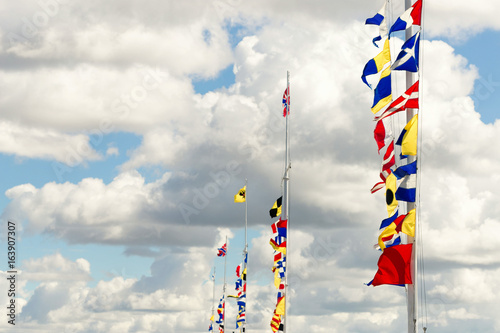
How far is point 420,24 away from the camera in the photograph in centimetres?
2572

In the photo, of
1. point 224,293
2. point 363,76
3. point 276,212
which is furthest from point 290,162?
point 224,293

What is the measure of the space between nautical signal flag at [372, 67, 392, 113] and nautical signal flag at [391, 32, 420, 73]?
5.61 ft

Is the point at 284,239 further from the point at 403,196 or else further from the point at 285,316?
the point at 403,196

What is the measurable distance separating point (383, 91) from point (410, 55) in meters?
2.27

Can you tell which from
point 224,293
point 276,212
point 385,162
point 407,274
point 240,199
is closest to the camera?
point 407,274

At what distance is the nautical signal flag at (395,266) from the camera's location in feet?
82.6

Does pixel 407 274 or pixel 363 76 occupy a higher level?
pixel 363 76

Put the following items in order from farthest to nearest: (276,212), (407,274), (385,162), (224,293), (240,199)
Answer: (224,293), (240,199), (276,212), (385,162), (407,274)

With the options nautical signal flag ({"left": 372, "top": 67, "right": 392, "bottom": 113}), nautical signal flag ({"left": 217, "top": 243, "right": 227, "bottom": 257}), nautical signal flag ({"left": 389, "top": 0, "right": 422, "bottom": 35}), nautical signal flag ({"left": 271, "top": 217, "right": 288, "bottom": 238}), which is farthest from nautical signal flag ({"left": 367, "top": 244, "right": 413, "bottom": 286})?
nautical signal flag ({"left": 217, "top": 243, "right": 227, "bottom": 257})

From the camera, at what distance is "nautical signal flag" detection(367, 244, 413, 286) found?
25.2m

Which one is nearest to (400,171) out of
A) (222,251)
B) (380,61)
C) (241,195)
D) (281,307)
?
(380,61)

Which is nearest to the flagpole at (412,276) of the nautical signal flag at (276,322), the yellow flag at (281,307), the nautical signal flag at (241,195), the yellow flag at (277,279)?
the yellow flag at (281,307)

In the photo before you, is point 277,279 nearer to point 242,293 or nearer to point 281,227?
point 281,227

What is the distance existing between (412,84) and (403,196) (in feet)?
11.4
